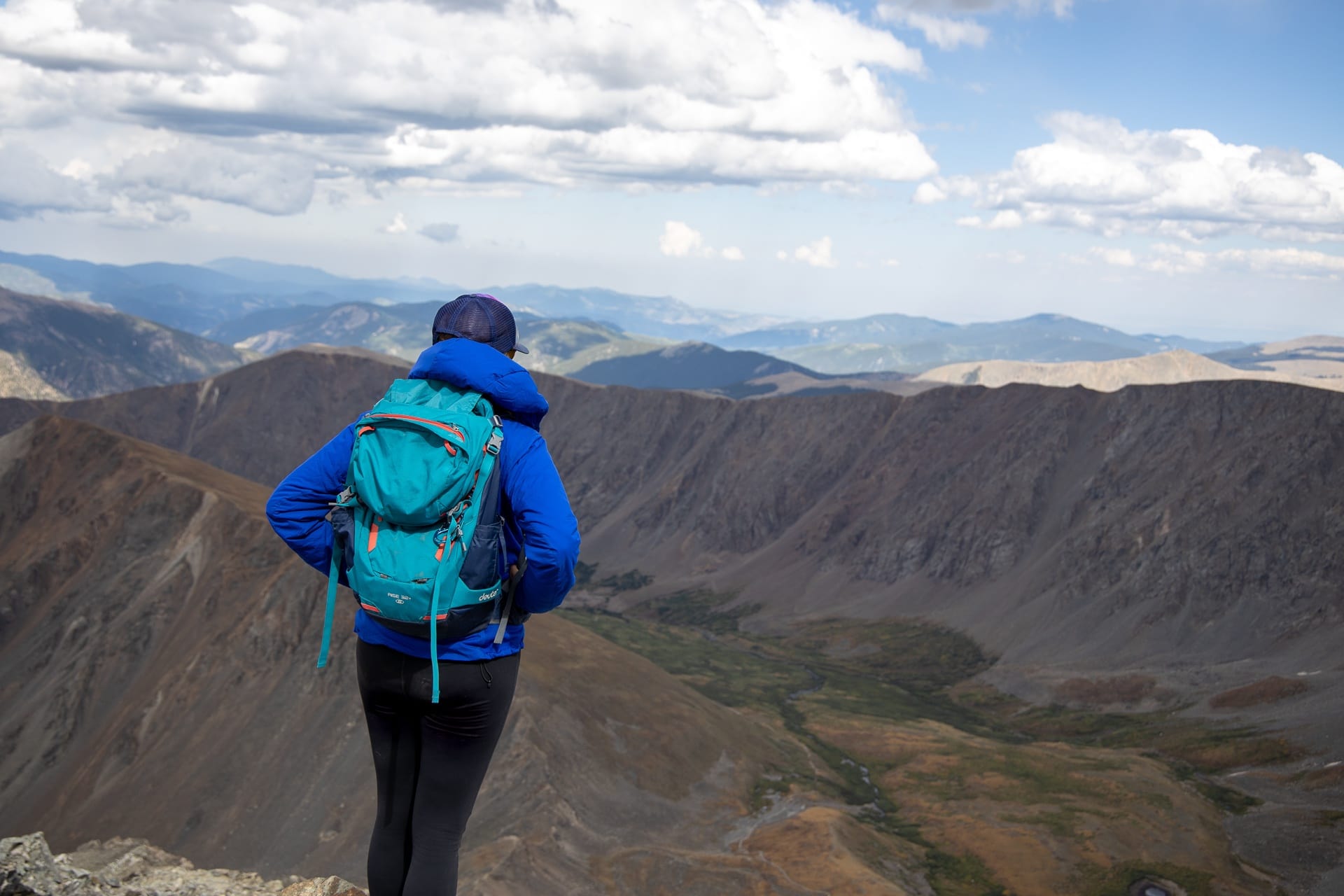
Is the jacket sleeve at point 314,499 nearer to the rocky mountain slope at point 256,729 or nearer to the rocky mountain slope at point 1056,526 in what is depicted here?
the rocky mountain slope at point 256,729

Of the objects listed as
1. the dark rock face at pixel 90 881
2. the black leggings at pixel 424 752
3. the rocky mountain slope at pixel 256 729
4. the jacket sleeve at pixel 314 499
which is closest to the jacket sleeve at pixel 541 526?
the black leggings at pixel 424 752

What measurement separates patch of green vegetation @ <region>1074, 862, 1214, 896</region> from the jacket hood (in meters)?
65.4

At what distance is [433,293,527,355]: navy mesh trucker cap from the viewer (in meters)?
7.67

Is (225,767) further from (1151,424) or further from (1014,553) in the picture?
(1151,424)

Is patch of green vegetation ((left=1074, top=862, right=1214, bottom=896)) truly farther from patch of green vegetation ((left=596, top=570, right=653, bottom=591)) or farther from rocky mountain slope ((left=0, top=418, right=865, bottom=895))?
patch of green vegetation ((left=596, top=570, right=653, bottom=591))

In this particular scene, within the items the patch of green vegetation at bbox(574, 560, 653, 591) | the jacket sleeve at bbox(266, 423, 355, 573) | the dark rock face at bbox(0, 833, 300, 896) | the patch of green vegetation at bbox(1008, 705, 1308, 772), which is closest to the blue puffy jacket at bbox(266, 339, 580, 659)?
the jacket sleeve at bbox(266, 423, 355, 573)

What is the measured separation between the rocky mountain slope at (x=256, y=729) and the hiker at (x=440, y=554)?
3665 centimetres

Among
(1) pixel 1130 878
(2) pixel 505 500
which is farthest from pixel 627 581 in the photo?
(2) pixel 505 500

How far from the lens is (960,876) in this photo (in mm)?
62938

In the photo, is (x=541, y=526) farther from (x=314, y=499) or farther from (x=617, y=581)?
(x=617, y=581)

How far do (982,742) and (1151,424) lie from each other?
69.1 metres

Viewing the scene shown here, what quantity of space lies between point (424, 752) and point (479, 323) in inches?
123

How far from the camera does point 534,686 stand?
63.2 meters

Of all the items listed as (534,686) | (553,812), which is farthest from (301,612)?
(553,812)
